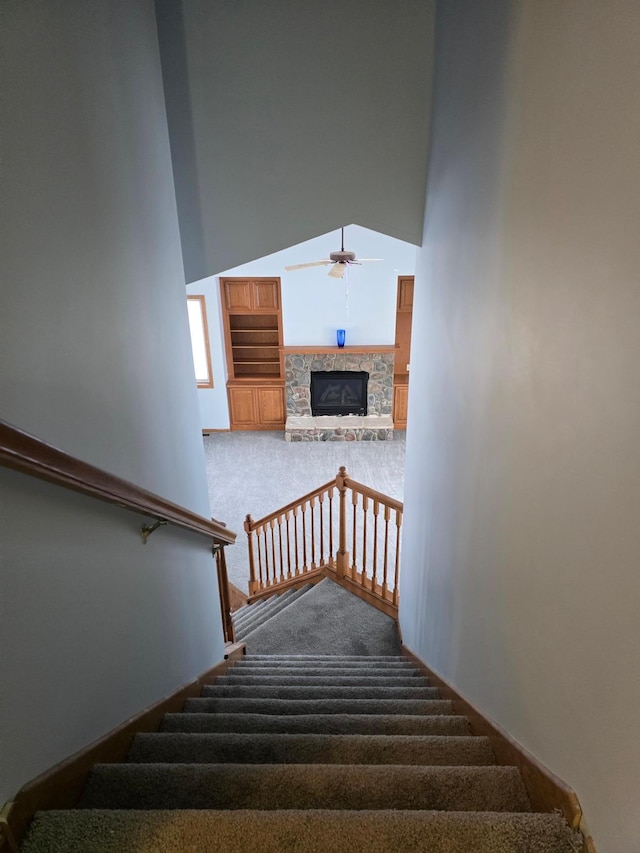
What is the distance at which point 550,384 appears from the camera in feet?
3.77

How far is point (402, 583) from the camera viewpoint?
3480 millimetres

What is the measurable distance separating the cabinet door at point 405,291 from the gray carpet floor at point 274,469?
2.16m

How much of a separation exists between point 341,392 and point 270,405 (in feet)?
4.14

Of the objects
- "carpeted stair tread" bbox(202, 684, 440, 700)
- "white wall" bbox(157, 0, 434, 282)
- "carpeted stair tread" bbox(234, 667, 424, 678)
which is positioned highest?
"white wall" bbox(157, 0, 434, 282)

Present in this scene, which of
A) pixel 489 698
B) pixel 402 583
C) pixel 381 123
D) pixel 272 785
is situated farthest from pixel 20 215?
pixel 402 583

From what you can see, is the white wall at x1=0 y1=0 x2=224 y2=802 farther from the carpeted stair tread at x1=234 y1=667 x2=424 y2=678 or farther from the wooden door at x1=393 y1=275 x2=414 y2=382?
the wooden door at x1=393 y1=275 x2=414 y2=382

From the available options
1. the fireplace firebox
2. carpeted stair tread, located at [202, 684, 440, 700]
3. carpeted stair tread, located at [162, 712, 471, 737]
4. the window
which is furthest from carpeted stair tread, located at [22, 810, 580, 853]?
the fireplace firebox

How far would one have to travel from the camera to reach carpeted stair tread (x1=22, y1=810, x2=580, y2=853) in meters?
0.97

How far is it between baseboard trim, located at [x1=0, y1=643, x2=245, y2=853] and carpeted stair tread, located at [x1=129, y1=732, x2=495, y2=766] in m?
0.07

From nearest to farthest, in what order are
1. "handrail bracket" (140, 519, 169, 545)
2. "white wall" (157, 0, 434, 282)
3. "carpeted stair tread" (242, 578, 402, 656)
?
"handrail bracket" (140, 519, 169, 545)
"white wall" (157, 0, 434, 282)
"carpeted stair tread" (242, 578, 402, 656)

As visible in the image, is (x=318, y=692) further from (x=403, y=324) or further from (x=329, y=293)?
(x=403, y=324)

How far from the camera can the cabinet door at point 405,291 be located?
794cm

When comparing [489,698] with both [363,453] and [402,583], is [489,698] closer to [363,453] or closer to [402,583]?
[402,583]

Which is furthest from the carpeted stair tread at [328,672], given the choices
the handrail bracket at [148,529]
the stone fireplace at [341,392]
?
the stone fireplace at [341,392]
